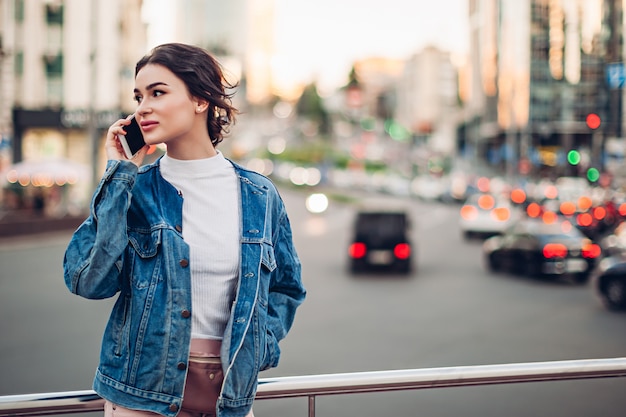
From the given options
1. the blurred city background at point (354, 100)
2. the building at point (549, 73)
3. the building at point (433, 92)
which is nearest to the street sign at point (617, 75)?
the blurred city background at point (354, 100)

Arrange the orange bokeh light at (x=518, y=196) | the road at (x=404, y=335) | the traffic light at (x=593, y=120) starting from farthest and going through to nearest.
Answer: the orange bokeh light at (x=518, y=196)
the traffic light at (x=593, y=120)
the road at (x=404, y=335)

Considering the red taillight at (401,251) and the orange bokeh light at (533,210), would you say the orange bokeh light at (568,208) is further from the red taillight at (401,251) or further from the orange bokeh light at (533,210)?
the red taillight at (401,251)

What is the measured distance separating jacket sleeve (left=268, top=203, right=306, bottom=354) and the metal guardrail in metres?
A: 0.39

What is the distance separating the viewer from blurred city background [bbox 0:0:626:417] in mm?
9000

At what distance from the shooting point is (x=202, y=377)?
2.13 m

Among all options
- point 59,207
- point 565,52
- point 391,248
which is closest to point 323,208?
point 59,207

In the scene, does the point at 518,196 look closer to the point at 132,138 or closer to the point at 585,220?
the point at 585,220

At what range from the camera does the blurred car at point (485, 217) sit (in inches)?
1134

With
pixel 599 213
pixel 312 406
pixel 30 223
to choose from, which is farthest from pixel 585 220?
pixel 312 406

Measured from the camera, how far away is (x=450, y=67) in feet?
493

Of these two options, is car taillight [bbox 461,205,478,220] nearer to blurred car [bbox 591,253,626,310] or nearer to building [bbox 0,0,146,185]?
blurred car [bbox 591,253,626,310]

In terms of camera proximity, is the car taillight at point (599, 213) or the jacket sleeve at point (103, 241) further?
the car taillight at point (599, 213)

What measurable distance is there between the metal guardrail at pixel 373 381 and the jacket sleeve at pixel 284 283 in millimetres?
387

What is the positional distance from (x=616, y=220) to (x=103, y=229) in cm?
2979
